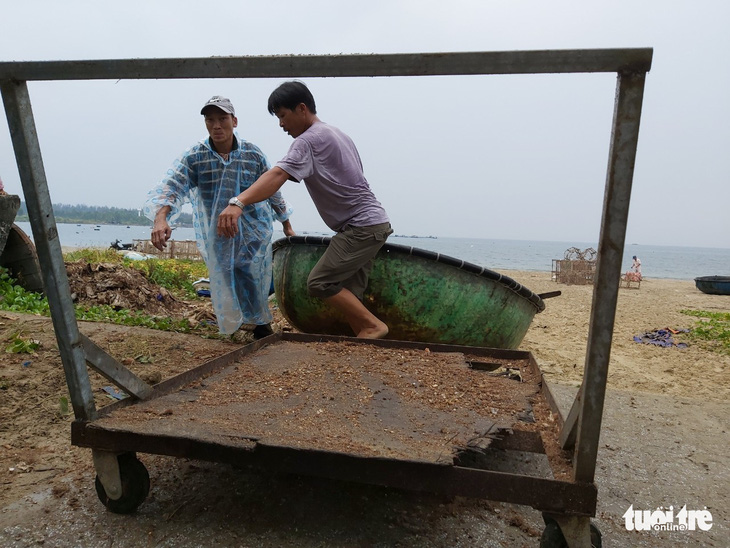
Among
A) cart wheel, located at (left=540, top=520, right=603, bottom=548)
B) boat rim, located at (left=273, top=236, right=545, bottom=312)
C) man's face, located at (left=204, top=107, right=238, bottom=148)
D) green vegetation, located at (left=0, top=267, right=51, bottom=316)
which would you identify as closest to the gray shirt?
boat rim, located at (left=273, top=236, right=545, bottom=312)

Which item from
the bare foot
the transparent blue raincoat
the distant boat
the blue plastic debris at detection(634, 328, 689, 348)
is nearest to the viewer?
the bare foot

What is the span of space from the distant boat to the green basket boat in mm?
15784

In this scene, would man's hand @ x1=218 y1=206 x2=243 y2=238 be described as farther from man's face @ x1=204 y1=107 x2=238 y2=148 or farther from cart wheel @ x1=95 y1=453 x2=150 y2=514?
man's face @ x1=204 y1=107 x2=238 y2=148

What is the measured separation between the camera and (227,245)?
4066mm

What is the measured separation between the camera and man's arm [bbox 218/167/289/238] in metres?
2.35

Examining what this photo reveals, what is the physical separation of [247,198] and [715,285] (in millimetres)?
18696

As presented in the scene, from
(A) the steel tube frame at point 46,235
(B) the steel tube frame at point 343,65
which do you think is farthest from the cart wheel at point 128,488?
(B) the steel tube frame at point 343,65

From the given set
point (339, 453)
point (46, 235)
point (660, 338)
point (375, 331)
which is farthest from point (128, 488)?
point (660, 338)

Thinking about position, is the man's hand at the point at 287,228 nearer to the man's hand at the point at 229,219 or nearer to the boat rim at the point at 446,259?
the boat rim at the point at 446,259

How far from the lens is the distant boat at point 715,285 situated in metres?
16.5

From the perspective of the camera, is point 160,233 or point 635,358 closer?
point 160,233

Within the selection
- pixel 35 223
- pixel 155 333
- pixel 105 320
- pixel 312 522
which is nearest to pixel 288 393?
pixel 312 522

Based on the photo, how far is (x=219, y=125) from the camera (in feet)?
12.5

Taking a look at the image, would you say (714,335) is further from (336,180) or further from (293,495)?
(293,495)
